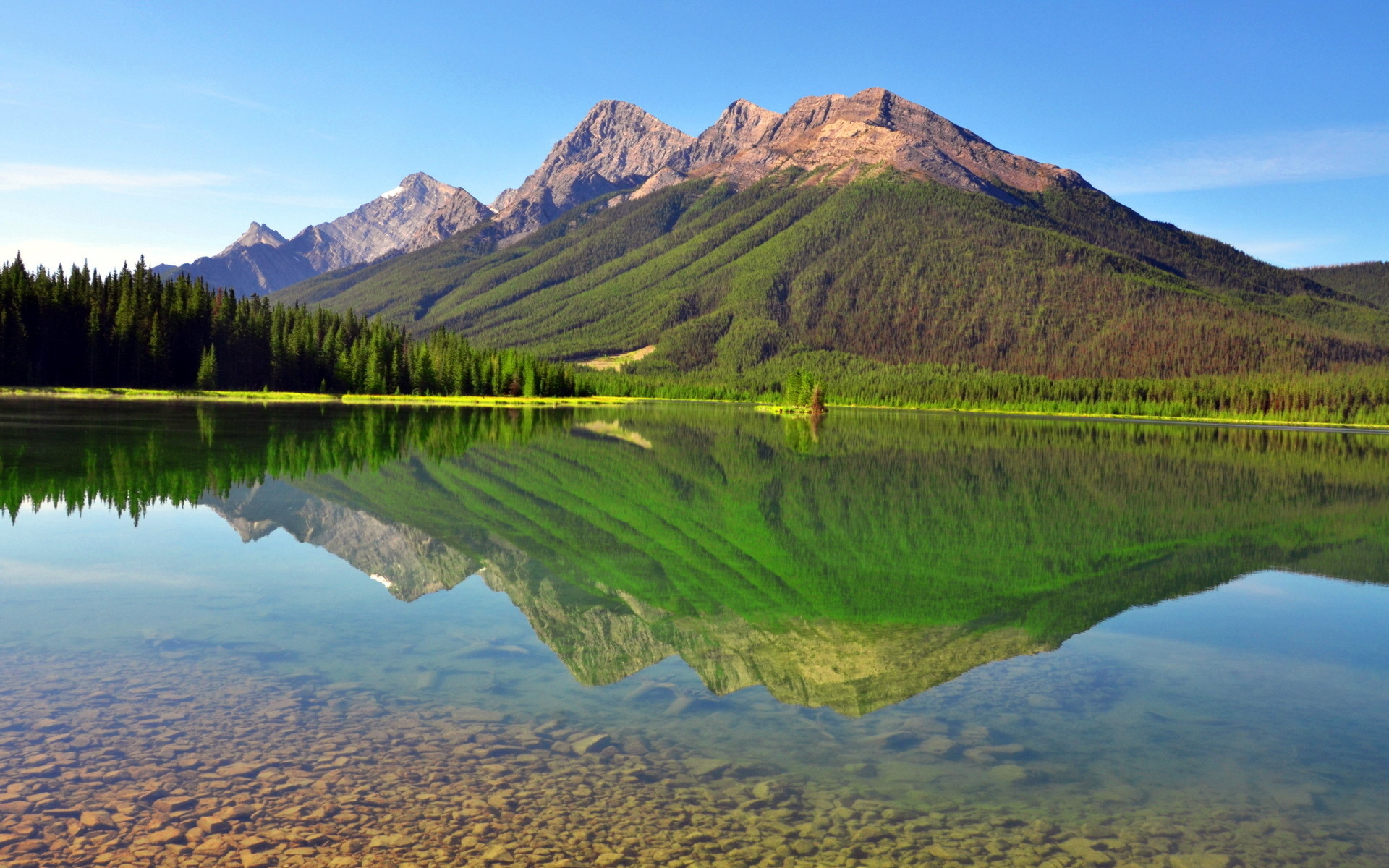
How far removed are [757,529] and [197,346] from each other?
136m

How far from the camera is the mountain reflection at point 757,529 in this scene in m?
16.9

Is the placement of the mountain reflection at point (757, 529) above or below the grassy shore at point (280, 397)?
below

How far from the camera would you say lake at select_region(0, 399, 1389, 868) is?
900 cm

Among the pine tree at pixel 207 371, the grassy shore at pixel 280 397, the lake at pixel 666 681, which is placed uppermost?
the pine tree at pixel 207 371

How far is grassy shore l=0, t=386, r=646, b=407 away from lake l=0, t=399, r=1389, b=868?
101 m

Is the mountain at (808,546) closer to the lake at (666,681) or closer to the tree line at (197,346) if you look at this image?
the lake at (666,681)

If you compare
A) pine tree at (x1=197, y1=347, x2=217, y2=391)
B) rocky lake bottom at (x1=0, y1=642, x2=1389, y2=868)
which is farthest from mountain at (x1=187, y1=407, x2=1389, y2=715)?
pine tree at (x1=197, y1=347, x2=217, y2=391)

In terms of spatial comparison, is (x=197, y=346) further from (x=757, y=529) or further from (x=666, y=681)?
(x=666, y=681)

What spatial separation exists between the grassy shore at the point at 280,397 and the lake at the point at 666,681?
101381mm

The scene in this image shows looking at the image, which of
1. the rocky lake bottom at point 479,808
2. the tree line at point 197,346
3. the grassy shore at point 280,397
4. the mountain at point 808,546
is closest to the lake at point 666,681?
the rocky lake bottom at point 479,808

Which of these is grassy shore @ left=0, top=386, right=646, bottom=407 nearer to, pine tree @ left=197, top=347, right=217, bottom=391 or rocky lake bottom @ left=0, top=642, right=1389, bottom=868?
pine tree @ left=197, top=347, right=217, bottom=391

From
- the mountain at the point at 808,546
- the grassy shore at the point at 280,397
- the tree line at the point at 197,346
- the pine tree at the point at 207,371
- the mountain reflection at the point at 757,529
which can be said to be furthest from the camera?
the pine tree at the point at 207,371

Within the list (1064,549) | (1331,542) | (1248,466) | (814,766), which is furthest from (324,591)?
(1248,466)

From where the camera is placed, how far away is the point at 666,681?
45.9ft
